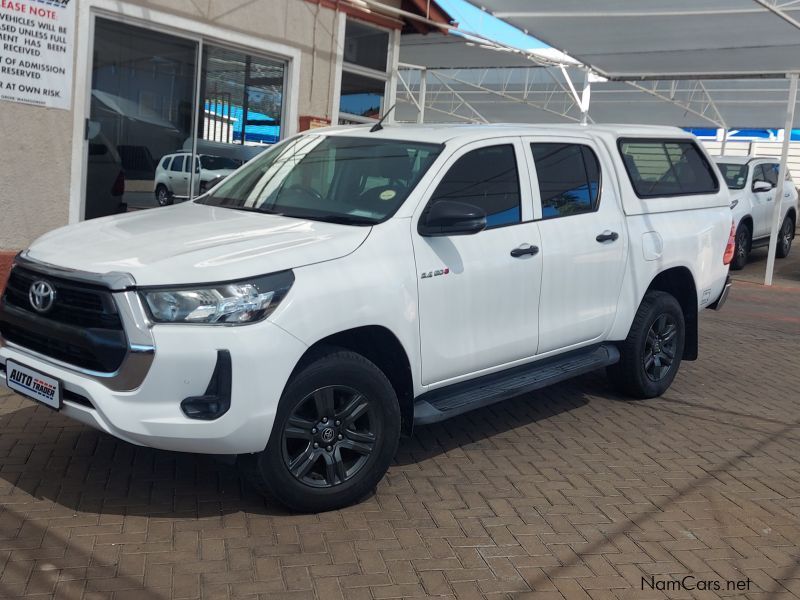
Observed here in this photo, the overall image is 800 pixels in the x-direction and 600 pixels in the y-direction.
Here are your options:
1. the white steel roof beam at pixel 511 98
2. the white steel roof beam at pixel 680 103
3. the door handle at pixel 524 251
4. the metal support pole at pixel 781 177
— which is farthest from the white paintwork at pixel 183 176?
the white steel roof beam at pixel 511 98

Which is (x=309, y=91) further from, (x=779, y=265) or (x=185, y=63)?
(x=779, y=265)

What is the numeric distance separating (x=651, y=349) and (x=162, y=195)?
5513 mm

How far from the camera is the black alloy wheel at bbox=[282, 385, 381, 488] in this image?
14.3 ft

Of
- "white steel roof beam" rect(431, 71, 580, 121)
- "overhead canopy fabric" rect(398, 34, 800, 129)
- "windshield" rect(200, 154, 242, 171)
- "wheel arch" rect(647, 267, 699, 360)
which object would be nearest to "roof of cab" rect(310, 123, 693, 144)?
"wheel arch" rect(647, 267, 699, 360)

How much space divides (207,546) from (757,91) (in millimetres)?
23134

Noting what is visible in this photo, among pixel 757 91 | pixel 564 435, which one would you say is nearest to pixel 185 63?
pixel 564 435

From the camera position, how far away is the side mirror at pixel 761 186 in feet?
48.9

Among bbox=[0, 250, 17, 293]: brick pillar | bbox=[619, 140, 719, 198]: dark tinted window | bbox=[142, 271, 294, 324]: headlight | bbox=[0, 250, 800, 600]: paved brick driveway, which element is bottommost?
bbox=[0, 250, 800, 600]: paved brick driveway

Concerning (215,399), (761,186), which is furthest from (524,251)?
(761,186)

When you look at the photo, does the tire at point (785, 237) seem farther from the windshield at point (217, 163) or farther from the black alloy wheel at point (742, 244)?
the windshield at point (217, 163)

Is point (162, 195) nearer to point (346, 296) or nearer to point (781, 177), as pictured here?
point (346, 296)

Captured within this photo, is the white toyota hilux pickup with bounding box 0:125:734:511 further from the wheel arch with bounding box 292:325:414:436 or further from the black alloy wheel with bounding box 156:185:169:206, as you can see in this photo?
the black alloy wheel with bounding box 156:185:169:206

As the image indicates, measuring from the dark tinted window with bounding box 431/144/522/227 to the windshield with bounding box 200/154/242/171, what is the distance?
540cm

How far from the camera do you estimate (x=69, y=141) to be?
8617 mm
